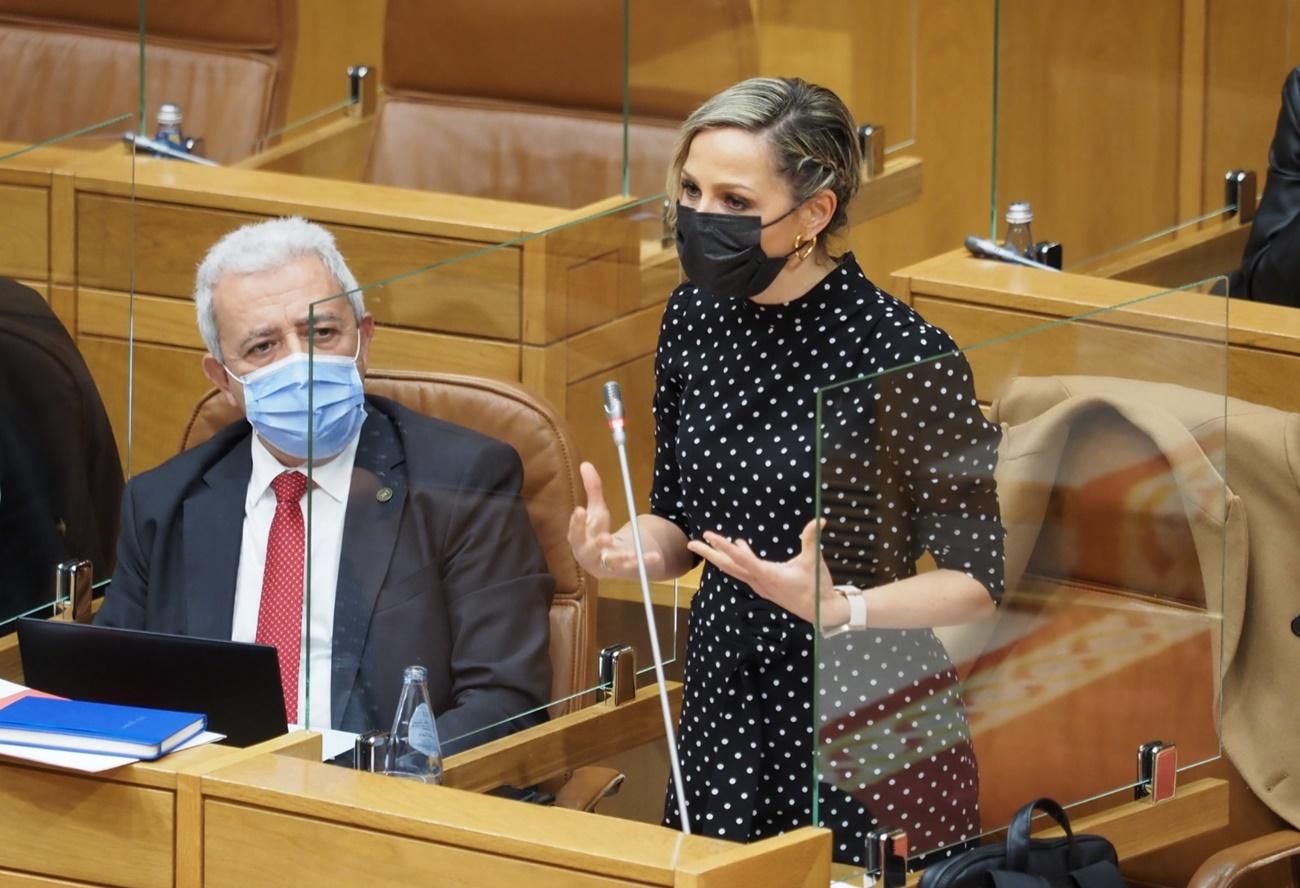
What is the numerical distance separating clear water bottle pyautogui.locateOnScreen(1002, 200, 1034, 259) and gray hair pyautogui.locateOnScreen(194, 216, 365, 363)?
1.05 meters

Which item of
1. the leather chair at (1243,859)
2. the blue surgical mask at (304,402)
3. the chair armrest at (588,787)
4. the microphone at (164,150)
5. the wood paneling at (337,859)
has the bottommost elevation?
the leather chair at (1243,859)

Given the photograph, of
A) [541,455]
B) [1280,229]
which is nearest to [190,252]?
[541,455]

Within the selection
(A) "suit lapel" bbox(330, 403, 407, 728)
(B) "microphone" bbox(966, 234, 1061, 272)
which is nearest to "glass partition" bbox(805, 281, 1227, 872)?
(A) "suit lapel" bbox(330, 403, 407, 728)

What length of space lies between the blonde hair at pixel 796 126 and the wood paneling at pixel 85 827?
0.79 metres

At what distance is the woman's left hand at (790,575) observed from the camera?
199 centimetres

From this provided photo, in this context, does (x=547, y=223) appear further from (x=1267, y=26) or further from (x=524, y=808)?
(x=524, y=808)

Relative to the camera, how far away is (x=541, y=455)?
2482mm

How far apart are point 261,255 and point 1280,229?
1.44m

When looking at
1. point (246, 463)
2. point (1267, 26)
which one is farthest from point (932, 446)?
point (1267, 26)

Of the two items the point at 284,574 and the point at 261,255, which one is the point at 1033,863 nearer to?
the point at 284,574

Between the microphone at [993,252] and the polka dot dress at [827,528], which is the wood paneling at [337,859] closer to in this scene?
the polka dot dress at [827,528]

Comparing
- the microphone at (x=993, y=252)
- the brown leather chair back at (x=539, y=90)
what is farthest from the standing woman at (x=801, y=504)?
the brown leather chair back at (x=539, y=90)

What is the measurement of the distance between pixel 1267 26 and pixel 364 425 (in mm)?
1829

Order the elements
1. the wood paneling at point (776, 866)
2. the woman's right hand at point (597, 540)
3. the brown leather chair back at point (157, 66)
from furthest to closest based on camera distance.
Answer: the brown leather chair back at point (157, 66), the woman's right hand at point (597, 540), the wood paneling at point (776, 866)
